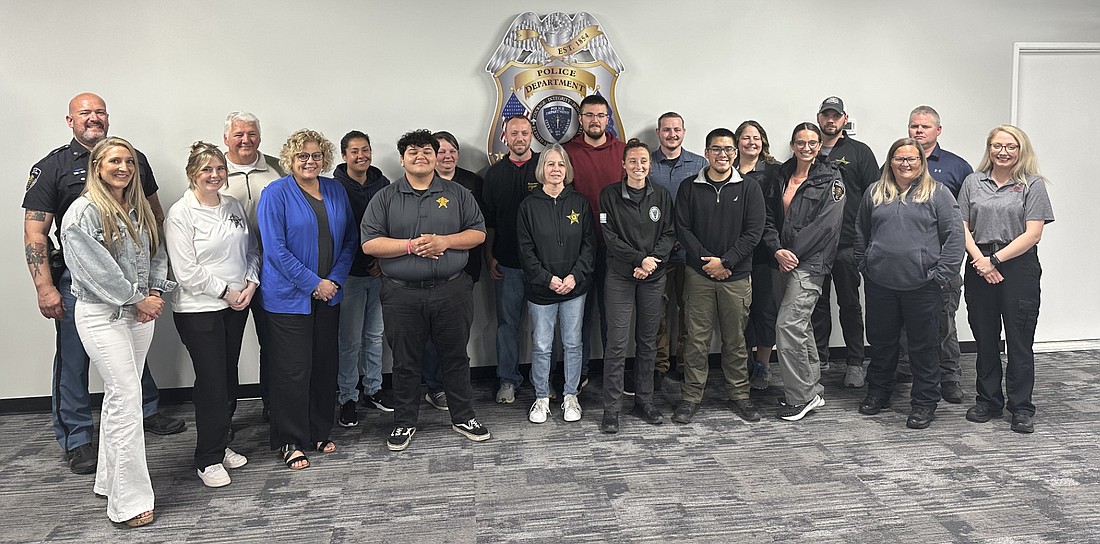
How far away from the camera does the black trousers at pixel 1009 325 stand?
3451 millimetres

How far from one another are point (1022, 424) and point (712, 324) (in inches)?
59.9

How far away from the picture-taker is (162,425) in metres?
3.74

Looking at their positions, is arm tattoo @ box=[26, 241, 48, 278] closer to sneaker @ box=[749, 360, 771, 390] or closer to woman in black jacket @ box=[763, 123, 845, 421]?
woman in black jacket @ box=[763, 123, 845, 421]

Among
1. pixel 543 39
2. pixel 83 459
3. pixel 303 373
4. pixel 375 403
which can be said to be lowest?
pixel 83 459

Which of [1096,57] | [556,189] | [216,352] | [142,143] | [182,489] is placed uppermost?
[1096,57]

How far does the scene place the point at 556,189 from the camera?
356 cm

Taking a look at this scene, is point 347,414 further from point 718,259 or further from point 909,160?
point 909,160

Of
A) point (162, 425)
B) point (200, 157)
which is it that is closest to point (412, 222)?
point (200, 157)

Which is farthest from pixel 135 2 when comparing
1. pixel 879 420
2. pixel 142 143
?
pixel 879 420

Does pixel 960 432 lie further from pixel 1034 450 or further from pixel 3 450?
pixel 3 450

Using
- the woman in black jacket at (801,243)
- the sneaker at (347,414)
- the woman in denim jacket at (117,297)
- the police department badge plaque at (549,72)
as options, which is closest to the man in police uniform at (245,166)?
the sneaker at (347,414)

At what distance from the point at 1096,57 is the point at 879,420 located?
3.23m

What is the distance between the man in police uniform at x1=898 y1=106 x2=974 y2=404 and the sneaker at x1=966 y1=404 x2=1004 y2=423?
0.89 ft

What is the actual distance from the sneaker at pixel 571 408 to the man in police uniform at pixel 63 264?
220 centimetres
